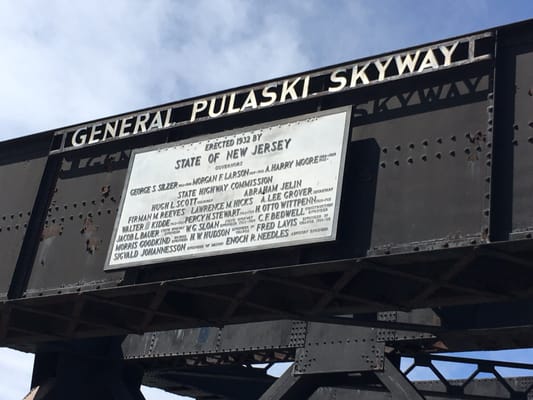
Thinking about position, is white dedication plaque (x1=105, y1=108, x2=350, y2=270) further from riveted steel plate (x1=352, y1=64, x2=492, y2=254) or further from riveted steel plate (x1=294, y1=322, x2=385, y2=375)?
riveted steel plate (x1=294, y1=322, x2=385, y2=375)

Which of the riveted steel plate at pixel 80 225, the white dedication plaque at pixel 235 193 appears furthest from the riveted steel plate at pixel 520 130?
the riveted steel plate at pixel 80 225

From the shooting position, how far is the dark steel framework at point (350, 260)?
40.4ft

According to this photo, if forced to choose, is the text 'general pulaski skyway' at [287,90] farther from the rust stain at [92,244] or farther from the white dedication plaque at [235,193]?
the rust stain at [92,244]

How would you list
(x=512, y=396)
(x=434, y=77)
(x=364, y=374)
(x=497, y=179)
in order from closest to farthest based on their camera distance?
(x=497, y=179)
(x=434, y=77)
(x=364, y=374)
(x=512, y=396)

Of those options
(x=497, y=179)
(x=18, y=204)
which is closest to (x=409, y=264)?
(x=497, y=179)

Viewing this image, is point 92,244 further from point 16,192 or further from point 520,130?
point 520,130

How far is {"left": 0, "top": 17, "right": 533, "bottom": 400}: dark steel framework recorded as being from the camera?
12.3 m

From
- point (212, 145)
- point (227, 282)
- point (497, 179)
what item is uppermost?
point (212, 145)

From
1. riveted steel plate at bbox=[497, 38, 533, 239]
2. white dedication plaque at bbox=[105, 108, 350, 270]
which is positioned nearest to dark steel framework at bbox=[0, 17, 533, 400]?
riveted steel plate at bbox=[497, 38, 533, 239]

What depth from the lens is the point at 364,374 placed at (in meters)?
17.8

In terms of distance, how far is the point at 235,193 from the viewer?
14.1m

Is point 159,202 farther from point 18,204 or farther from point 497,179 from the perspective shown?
point 497,179

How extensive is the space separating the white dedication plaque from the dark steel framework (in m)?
0.25

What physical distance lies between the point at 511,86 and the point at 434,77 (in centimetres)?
115
